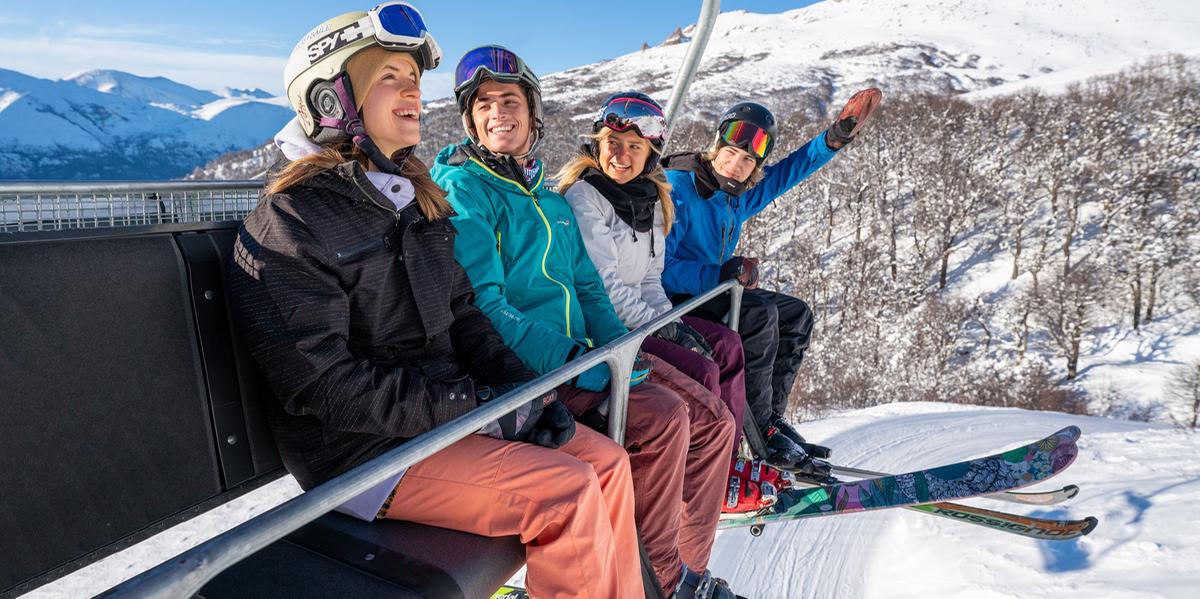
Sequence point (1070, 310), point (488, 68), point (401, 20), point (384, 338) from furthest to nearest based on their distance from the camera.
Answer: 1. point (1070, 310)
2. point (488, 68)
3. point (401, 20)
4. point (384, 338)

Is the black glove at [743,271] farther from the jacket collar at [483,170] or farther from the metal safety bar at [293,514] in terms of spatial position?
the metal safety bar at [293,514]

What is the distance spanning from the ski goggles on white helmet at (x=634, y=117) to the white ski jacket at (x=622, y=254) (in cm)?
29

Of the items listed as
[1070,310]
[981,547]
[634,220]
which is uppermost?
[634,220]

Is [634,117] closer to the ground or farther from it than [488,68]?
closer to the ground

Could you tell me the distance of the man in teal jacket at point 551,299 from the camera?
2.03 m

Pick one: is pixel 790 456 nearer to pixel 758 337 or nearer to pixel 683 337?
pixel 758 337

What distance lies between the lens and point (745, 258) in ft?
10.3

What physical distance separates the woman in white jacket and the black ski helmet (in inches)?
21.9

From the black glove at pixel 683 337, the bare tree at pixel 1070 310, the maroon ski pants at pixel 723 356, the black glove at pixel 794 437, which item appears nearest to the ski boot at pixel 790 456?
the black glove at pixel 794 437

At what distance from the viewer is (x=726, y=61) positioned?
294ft

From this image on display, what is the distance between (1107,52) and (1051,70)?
35.3 feet

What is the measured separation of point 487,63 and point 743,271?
152 cm

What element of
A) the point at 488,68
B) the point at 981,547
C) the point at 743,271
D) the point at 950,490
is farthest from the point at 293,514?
the point at 981,547

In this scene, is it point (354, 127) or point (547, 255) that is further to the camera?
point (547, 255)
